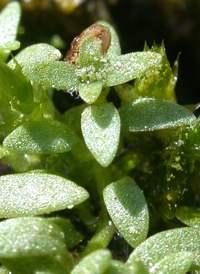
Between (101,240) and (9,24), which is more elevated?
(9,24)

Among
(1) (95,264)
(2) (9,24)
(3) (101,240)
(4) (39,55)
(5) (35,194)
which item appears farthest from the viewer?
(2) (9,24)

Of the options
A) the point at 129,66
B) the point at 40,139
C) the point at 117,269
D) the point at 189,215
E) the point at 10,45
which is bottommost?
the point at 189,215

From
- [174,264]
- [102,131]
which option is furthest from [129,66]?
[174,264]

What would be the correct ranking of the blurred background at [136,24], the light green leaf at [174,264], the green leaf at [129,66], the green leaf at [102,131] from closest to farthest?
the light green leaf at [174,264]
the green leaf at [102,131]
the green leaf at [129,66]
the blurred background at [136,24]

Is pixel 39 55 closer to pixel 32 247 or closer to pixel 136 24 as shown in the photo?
pixel 32 247

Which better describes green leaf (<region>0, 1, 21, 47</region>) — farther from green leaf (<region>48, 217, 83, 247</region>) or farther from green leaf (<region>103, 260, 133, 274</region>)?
green leaf (<region>103, 260, 133, 274</region>)

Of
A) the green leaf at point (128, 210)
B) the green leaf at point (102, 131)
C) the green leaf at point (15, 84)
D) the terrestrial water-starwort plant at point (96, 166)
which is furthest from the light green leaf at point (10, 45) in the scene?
the green leaf at point (128, 210)

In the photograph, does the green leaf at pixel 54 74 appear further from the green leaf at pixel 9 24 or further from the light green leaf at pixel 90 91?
the green leaf at pixel 9 24
